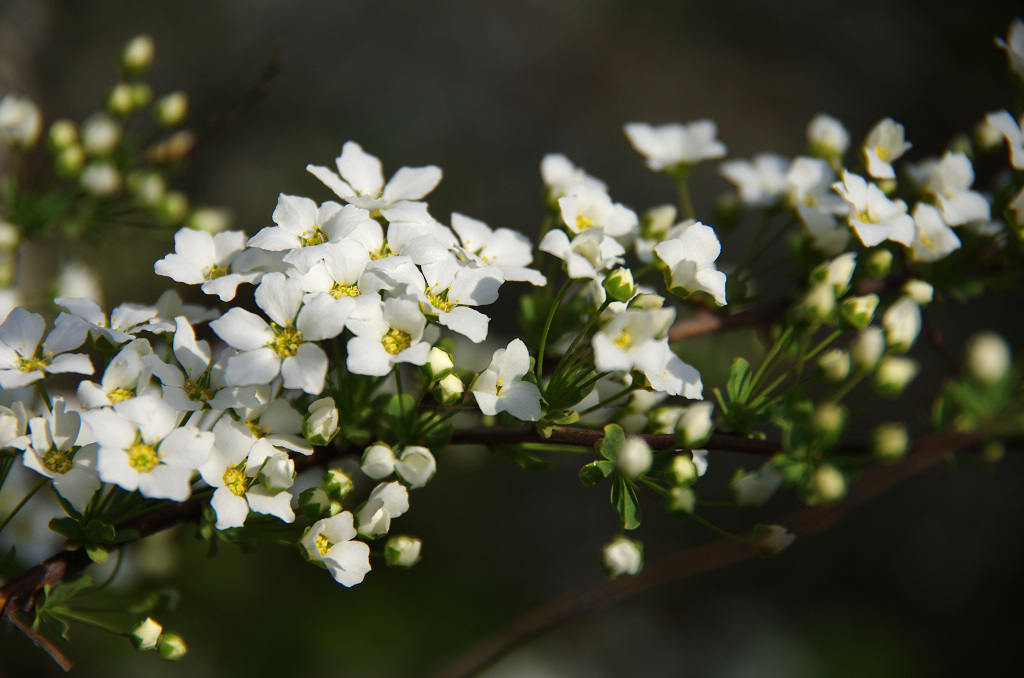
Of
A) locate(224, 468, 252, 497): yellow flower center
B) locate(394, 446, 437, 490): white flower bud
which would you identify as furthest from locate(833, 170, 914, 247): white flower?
locate(224, 468, 252, 497): yellow flower center

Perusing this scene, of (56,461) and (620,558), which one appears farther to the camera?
(620,558)

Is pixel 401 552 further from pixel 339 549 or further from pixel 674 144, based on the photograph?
pixel 674 144

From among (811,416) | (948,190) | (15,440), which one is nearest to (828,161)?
(948,190)

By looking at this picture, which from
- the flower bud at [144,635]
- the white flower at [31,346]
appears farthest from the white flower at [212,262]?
the flower bud at [144,635]

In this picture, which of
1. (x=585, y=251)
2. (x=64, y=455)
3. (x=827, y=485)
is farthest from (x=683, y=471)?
(x=64, y=455)

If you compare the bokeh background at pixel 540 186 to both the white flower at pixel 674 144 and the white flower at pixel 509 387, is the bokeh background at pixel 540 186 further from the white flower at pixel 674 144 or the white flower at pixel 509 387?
the white flower at pixel 509 387

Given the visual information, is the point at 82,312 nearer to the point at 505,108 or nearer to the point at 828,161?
the point at 828,161
